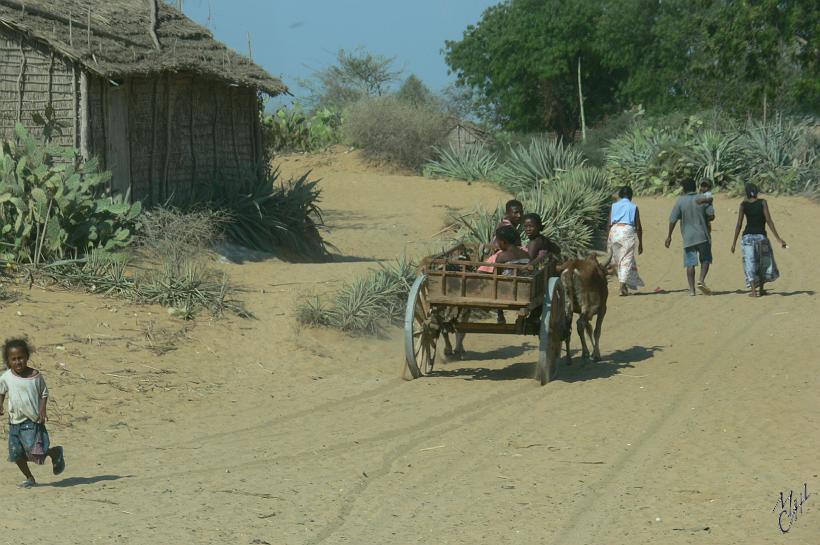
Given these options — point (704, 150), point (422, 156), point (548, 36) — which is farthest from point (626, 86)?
point (704, 150)

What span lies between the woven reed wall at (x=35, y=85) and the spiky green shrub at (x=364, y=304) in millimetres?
4062

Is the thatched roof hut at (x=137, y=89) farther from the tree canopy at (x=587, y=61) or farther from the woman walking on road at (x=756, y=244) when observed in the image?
the tree canopy at (x=587, y=61)

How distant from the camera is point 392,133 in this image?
3734 cm

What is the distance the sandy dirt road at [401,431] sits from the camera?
7.00 m

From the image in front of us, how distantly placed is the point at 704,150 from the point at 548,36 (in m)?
27.9

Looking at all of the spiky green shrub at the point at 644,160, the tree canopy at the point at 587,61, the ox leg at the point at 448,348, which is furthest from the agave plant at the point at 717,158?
the ox leg at the point at 448,348

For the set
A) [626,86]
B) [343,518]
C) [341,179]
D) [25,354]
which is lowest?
[343,518]

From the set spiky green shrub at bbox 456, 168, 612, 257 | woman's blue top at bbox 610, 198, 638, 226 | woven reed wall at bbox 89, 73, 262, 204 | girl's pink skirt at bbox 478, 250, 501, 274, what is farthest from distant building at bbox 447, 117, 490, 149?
girl's pink skirt at bbox 478, 250, 501, 274

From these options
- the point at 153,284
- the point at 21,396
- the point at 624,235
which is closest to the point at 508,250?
the point at 153,284

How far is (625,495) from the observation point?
7.53m

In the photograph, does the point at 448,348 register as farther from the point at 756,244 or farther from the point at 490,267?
the point at 756,244

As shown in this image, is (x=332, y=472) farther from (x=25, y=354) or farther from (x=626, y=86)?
(x=626, y=86)

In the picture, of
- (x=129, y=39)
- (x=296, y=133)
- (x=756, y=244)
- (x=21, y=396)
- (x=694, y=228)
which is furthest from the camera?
(x=296, y=133)

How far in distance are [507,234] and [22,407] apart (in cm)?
564
